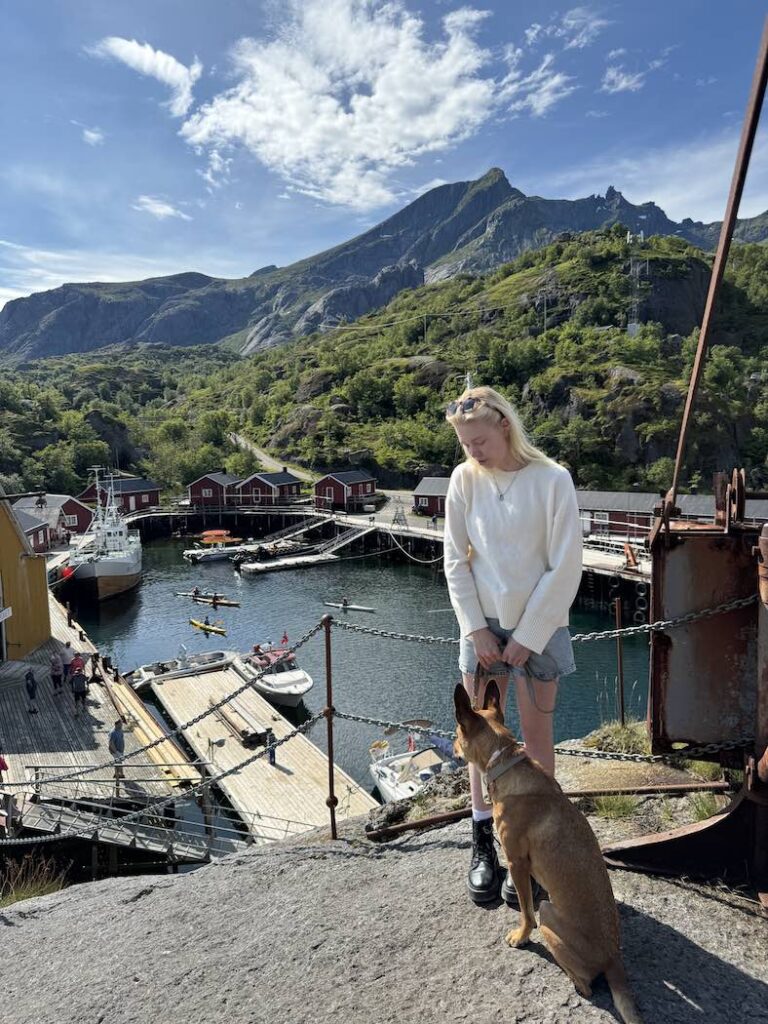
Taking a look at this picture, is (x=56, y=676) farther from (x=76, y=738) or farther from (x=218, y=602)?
(x=218, y=602)

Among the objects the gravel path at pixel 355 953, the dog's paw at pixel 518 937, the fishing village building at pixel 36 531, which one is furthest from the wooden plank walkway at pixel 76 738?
the fishing village building at pixel 36 531

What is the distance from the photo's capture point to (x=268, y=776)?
14.6m

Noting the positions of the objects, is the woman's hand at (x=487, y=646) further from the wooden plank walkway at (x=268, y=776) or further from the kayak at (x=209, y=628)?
the kayak at (x=209, y=628)

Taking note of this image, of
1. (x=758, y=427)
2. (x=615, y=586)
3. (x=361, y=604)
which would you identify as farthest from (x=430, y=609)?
(x=758, y=427)

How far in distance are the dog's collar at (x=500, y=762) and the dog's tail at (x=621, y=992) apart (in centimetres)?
68

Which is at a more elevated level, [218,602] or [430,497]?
[430,497]

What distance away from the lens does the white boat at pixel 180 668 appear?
22375mm

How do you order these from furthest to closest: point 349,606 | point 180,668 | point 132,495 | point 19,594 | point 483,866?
point 132,495, point 349,606, point 180,668, point 19,594, point 483,866

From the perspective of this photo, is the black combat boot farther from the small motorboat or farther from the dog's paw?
the small motorboat

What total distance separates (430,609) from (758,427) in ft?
163

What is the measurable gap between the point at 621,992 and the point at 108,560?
3804cm

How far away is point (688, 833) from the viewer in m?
2.87

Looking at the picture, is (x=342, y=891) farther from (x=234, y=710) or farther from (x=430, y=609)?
(x=430, y=609)

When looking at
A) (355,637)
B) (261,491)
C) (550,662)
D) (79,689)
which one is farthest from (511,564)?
(261,491)
